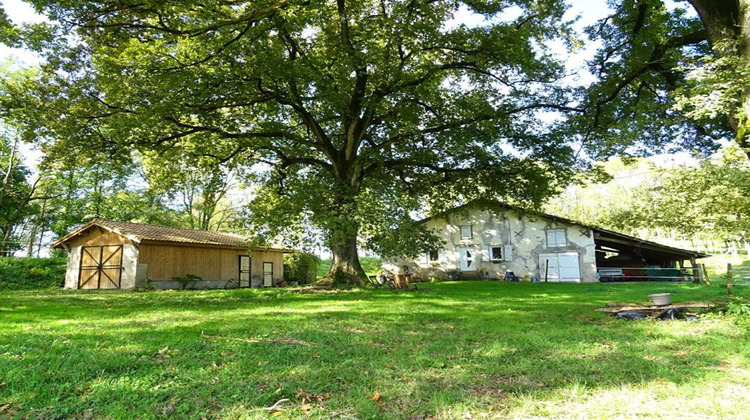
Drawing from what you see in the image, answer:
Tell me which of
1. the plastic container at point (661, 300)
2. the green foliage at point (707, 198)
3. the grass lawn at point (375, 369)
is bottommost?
the grass lawn at point (375, 369)

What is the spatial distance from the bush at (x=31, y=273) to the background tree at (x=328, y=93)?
13854 mm

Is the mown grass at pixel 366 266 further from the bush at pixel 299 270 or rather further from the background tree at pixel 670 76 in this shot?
the background tree at pixel 670 76

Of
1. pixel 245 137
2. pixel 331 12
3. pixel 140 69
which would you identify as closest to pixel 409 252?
pixel 245 137

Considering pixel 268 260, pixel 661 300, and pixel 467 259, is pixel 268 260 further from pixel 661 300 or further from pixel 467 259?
pixel 661 300

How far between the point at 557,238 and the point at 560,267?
1.89 m

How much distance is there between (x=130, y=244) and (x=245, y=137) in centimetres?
973

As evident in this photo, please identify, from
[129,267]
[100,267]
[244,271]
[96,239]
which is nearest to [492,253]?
Answer: [244,271]

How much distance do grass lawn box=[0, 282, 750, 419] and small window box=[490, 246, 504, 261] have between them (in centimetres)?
2086

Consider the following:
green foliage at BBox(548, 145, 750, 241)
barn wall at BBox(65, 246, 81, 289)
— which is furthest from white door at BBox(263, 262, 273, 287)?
green foliage at BBox(548, 145, 750, 241)

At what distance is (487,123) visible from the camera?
1430cm

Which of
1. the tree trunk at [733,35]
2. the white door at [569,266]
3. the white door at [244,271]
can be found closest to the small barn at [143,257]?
the white door at [244,271]

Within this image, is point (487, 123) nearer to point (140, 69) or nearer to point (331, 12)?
point (331, 12)

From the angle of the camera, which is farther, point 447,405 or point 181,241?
point 181,241

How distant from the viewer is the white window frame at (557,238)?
2577 cm
